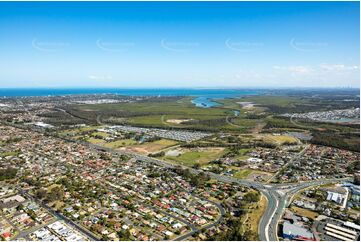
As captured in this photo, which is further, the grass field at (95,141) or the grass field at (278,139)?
the grass field at (278,139)

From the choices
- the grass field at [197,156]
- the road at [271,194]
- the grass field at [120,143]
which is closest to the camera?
the road at [271,194]

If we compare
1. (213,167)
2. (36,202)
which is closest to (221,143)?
(213,167)

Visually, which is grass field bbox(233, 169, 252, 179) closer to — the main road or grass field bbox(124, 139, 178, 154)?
the main road

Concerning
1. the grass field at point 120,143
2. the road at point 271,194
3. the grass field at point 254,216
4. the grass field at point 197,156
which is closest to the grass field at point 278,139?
the grass field at point 197,156

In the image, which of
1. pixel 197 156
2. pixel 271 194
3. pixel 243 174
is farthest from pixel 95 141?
pixel 271 194

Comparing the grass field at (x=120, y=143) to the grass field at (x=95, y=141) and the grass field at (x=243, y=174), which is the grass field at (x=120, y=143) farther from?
the grass field at (x=243, y=174)

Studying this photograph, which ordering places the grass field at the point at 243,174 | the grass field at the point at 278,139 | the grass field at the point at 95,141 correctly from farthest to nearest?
1. the grass field at the point at 278,139
2. the grass field at the point at 95,141
3. the grass field at the point at 243,174

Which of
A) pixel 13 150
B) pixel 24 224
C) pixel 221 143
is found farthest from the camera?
pixel 221 143

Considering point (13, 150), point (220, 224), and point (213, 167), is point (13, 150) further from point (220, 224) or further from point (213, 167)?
point (220, 224)

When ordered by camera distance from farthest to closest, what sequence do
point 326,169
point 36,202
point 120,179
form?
point 326,169 → point 120,179 → point 36,202
